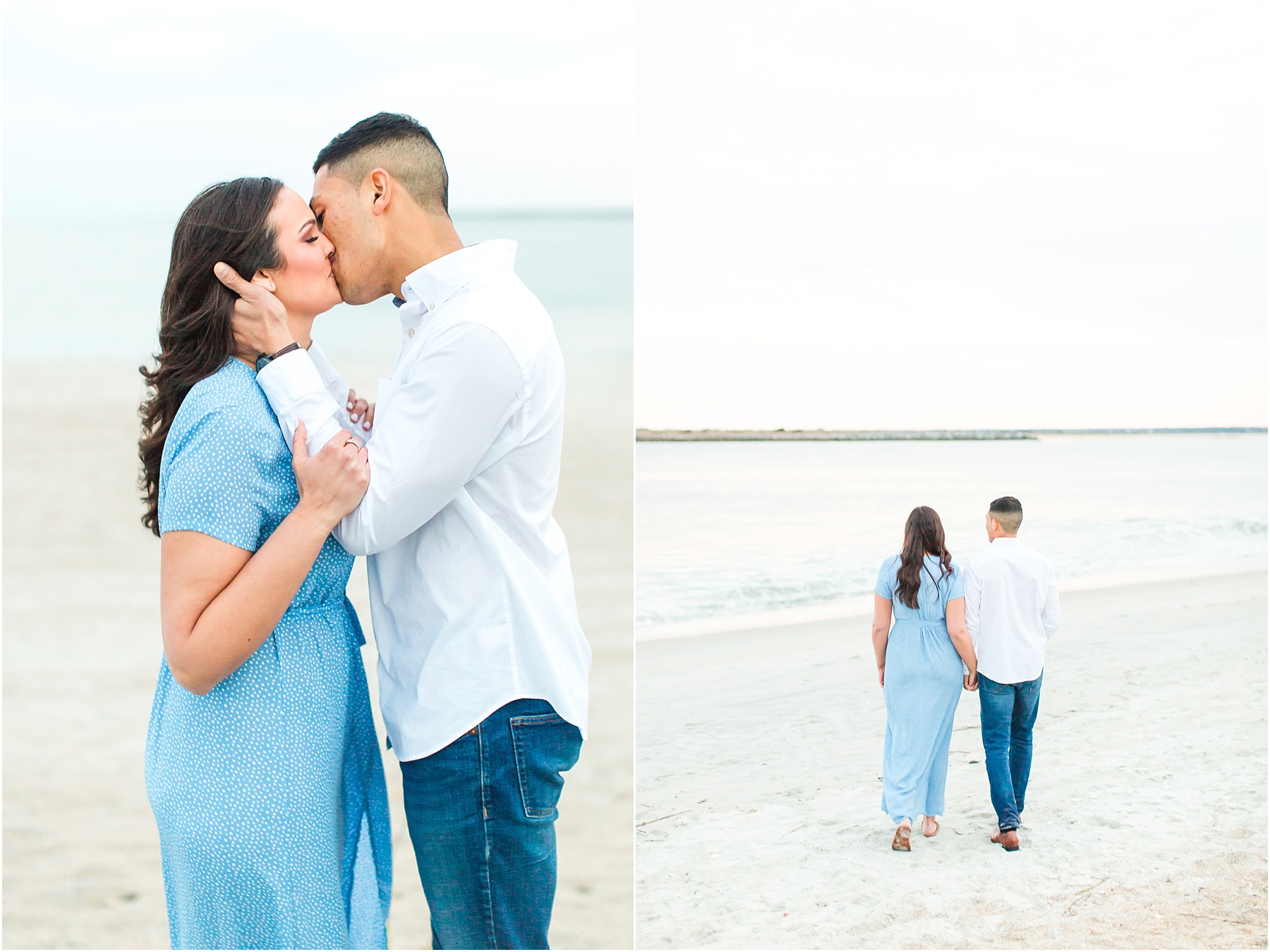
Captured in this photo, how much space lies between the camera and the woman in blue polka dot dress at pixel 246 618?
1553mm

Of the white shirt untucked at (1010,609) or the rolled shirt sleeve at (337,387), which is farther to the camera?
the white shirt untucked at (1010,609)

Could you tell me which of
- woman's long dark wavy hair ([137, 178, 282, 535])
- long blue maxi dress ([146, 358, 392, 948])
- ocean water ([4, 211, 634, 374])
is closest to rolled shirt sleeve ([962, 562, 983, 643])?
long blue maxi dress ([146, 358, 392, 948])

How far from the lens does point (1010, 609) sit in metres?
2.97

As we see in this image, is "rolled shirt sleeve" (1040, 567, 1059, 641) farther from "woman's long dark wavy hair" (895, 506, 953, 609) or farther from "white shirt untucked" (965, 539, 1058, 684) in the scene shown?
"woman's long dark wavy hair" (895, 506, 953, 609)

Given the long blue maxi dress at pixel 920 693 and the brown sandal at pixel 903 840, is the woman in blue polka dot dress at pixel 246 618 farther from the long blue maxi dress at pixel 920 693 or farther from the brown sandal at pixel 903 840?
the brown sandal at pixel 903 840

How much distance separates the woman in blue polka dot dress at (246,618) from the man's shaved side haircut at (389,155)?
17 cm

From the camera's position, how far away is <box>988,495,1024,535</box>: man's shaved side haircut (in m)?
2.98

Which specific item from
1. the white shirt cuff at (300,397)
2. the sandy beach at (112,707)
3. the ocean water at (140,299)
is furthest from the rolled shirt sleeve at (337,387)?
the ocean water at (140,299)

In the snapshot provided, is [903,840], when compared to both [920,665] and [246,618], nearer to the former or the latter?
[920,665]

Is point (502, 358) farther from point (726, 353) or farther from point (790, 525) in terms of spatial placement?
point (790, 525)

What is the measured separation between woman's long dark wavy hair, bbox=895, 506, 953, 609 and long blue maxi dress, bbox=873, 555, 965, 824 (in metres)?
0.01

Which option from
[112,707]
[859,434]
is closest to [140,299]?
[112,707]

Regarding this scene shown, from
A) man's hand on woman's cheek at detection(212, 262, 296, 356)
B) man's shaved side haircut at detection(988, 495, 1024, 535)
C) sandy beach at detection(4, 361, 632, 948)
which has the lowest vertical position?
sandy beach at detection(4, 361, 632, 948)

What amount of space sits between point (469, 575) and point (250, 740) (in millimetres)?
436
